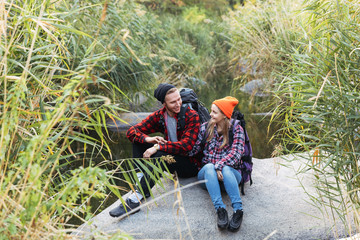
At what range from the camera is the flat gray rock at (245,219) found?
9.16ft

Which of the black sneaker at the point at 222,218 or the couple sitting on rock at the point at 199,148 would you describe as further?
the couple sitting on rock at the point at 199,148

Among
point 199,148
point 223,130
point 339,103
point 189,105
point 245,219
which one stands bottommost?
point 245,219

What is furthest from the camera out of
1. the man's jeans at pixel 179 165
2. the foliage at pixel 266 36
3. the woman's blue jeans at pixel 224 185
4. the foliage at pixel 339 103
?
the foliage at pixel 266 36

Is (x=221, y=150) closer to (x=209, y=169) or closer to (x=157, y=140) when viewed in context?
(x=209, y=169)

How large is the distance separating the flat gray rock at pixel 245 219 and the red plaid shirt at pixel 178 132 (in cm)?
30

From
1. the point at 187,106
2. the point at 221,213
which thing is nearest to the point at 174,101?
the point at 187,106

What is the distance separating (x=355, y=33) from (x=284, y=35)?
10.1ft

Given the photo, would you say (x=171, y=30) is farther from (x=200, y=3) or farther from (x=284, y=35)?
(x=200, y=3)

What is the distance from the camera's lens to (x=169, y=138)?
332 centimetres

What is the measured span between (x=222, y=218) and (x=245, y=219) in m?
0.20

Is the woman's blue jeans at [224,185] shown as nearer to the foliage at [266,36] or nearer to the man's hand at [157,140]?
the man's hand at [157,140]

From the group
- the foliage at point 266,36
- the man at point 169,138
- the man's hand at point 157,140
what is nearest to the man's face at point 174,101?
the man at point 169,138

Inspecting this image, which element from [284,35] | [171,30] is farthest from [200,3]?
[284,35]

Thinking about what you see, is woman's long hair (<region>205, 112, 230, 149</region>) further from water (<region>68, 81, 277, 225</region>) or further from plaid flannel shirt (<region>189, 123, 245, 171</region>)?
water (<region>68, 81, 277, 225</region>)
